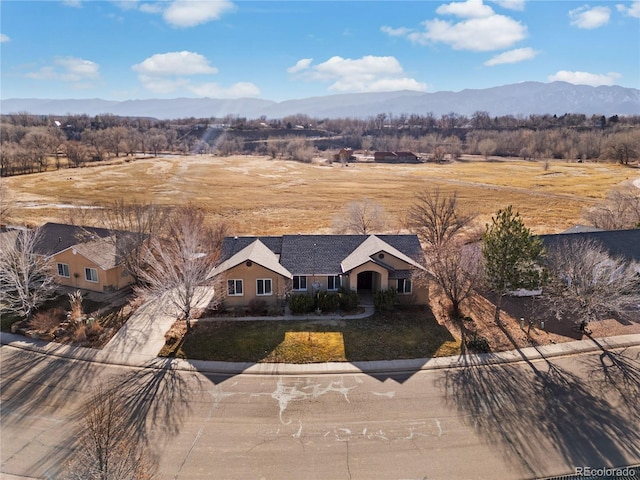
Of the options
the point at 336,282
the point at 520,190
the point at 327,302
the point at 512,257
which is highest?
the point at 512,257

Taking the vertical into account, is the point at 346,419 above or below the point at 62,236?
below

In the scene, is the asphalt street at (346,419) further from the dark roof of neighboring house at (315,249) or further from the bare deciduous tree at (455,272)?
the dark roof of neighboring house at (315,249)

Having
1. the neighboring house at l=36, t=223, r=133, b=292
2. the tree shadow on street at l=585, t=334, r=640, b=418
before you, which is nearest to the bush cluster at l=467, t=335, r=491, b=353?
the tree shadow on street at l=585, t=334, r=640, b=418

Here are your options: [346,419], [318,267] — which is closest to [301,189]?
[318,267]

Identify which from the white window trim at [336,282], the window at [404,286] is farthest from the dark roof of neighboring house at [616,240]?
the white window trim at [336,282]

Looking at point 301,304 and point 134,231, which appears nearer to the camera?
point 301,304

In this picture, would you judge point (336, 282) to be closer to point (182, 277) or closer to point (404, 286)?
point (404, 286)

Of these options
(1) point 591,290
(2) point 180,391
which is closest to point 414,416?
(2) point 180,391

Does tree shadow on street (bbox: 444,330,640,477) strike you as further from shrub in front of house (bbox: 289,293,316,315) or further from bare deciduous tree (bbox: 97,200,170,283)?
bare deciduous tree (bbox: 97,200,170,283)
